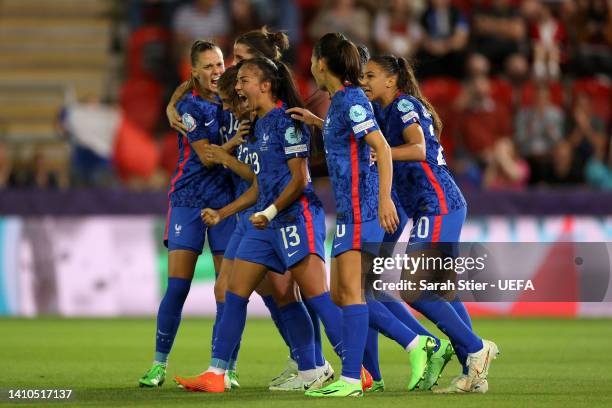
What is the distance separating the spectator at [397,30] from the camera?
56.3 feet

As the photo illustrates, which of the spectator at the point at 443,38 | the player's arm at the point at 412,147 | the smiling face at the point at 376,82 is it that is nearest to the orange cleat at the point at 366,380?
the player's arm at the point at 412,147

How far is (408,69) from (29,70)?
1323 cm

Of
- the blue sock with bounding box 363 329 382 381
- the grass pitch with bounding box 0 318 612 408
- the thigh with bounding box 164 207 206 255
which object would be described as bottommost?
the grass pitch with bounding box 0 318 612 408

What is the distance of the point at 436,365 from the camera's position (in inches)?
299

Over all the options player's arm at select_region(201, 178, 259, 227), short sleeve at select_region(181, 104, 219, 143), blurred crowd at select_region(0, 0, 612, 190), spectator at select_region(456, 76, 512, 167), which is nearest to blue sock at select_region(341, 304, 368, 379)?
player's arm at select_region(201, 178, 259, 227)

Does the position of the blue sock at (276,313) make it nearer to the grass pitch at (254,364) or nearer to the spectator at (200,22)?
the grass pitch at (254,364)

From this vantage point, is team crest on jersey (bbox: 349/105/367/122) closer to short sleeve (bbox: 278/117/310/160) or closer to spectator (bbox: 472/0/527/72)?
short sleeve (bbox: 278/117/310/160)

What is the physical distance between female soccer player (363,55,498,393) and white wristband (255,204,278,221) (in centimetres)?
80

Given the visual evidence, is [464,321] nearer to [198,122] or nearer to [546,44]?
[198,122]

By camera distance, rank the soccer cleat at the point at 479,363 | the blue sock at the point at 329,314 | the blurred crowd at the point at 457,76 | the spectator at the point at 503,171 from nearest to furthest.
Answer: the soccer cleat at the point at 479,363 → the blue sock at the point at 329,314 → the spectator at the point at 503,171 → the blurred crowd at the point at 457,76

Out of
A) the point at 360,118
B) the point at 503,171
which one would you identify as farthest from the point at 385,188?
the point at 503,171

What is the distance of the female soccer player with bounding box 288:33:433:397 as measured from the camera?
22.7 ft

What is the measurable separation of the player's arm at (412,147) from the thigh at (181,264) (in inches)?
65.3

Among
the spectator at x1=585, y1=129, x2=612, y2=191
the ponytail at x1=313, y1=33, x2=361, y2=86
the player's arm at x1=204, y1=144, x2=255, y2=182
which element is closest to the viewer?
the ponytail at x1=313, y1=33, x2=361, y2=86
